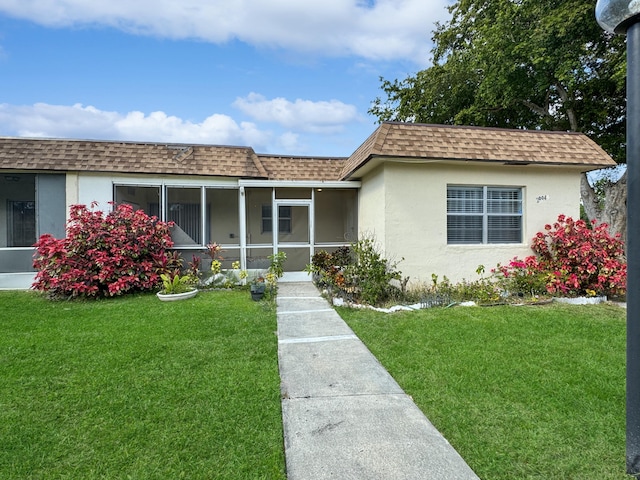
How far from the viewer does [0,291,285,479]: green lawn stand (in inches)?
94.6

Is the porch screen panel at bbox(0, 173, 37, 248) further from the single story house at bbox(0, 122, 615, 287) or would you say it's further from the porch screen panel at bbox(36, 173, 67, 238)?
the porch screen panel at bbox(36, 173, 67, 238)

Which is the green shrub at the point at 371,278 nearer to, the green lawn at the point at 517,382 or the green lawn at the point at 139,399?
the green lawn at the point at 517,382

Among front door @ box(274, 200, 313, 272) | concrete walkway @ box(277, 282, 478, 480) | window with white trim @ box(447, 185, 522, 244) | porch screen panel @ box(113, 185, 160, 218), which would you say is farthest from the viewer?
front door @ box(274, 200, 313, 272)

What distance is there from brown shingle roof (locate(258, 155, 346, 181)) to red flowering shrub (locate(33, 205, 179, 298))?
13.2 feet

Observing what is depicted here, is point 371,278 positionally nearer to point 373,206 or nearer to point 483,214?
point 373,206

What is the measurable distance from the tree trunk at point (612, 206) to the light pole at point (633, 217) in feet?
45.2

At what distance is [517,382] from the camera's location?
11.9 feet

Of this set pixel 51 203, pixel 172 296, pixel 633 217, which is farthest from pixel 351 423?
pixel 51 203

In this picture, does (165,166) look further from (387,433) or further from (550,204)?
(550,204)

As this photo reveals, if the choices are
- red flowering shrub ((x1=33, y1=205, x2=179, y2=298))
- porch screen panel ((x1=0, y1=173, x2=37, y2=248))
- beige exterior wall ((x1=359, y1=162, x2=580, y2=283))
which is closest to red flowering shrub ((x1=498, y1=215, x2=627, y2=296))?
beige exterior wall ((x1=359, y1=162, x2=580, y2=283))

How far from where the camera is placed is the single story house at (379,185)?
8133 millimetres

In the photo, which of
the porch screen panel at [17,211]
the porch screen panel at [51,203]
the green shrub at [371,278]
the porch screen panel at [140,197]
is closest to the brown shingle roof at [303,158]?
the porch screen panel at [51,203]

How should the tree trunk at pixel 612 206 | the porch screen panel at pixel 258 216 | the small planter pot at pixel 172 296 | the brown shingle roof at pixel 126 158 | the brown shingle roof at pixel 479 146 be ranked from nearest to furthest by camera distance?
the small planter pot at pixel 172 296 → the brown shingle roof at pixel 479 146 → the brown shingle roof at pixel 126 158 → the porch screen panel at pixel 258 216 → the tree trunk at pixel 612 206

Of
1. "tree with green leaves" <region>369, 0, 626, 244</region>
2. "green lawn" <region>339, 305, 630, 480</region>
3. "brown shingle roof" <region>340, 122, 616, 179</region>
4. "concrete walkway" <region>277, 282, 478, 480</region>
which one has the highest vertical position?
"tree with green leaves" <region>369, 0, 626, 244</region>
